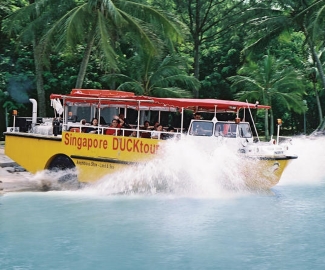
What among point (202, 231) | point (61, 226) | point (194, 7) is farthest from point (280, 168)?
point (194, 7)

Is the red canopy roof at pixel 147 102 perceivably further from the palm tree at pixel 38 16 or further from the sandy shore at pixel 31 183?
the palm tree at pixel 38 16

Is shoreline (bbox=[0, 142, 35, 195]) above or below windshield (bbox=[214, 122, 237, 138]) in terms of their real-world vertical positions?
below

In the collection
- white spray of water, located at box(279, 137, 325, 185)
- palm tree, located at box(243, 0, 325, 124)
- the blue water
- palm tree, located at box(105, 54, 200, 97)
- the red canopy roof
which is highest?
palm tree, located at box(243, 0, 325, 124)

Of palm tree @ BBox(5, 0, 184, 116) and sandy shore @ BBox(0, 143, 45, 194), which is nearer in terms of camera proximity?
sandy shore @ BBox(0, 143, 45, 194)

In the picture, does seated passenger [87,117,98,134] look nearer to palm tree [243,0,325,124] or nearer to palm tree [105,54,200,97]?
palm tree [105,54,200,97]

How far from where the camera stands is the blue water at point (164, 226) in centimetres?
866

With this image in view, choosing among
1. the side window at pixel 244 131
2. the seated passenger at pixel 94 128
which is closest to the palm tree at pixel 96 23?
the seated passenger at pixel 94 128

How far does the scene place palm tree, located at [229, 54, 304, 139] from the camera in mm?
32375

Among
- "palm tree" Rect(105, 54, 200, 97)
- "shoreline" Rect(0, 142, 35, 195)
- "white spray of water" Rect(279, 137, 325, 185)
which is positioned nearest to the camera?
"shoreline" Rect(0, 142, 35, 195)

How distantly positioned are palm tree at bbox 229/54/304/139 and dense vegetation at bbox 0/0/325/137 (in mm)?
60

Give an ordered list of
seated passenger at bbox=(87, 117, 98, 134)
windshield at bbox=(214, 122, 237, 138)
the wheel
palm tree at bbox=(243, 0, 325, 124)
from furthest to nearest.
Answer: palm tree at bbox=(243, 0, 325, 124) → the wheel → seated passenger at bbox=(87, 117, 98, 134) → windshield at bbox=(214, 122, 237, 138)

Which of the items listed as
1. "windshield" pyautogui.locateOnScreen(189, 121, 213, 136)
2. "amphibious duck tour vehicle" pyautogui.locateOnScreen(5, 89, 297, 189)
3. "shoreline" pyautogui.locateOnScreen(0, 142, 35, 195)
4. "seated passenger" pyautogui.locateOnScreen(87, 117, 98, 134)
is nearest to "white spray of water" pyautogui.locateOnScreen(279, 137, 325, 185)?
"amphibious duck tour vehicle" pyautogui.locateOnScreen(5, 89, 297, 189)

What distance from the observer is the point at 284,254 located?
9.00 metres

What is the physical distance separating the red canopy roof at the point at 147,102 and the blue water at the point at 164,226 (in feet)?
4.94
